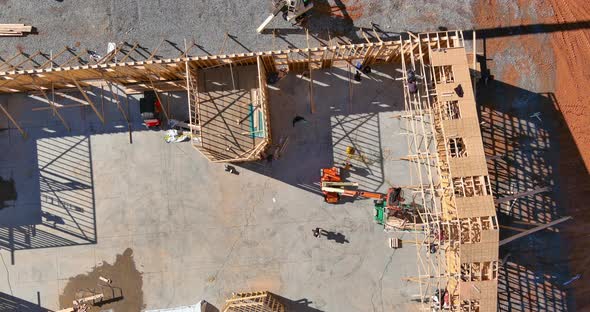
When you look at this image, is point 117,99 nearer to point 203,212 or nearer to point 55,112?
point 55,112

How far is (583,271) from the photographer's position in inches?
853

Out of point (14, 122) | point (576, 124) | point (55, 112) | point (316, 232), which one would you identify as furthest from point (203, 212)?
point (576, 124)

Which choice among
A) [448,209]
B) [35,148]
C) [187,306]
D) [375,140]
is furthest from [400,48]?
[35,148]

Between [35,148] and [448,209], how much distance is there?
2114 centimetres

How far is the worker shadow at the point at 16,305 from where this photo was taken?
2202cm

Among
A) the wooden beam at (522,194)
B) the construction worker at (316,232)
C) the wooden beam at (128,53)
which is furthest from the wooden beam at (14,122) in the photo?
the wooden beam at (522,194)

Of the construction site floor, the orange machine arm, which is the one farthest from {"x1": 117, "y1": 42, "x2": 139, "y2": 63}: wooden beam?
the orange machine arm

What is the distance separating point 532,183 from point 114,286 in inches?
884

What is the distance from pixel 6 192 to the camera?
73.4ft

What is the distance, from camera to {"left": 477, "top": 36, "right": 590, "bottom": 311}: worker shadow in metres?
21.6

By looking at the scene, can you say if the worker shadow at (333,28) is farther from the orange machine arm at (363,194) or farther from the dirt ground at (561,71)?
the orange machine arm at (363,194)

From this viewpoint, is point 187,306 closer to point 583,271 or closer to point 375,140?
point 375,140

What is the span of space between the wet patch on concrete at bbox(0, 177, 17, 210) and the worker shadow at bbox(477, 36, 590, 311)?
984 inches

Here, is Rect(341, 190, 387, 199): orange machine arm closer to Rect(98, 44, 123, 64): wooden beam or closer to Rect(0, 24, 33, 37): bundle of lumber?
Rect(98, 44, 123, 64): wooden beam
